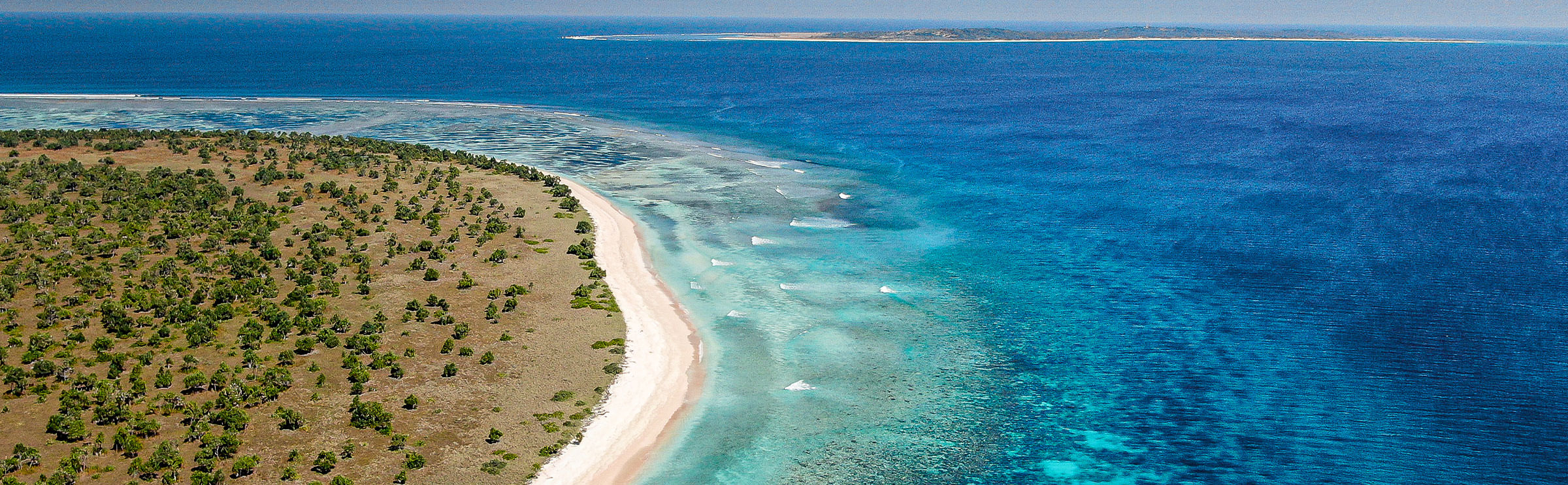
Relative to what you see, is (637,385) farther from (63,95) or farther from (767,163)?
(63,95)

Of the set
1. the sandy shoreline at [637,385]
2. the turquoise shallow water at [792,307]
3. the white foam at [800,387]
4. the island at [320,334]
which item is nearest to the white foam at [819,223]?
the turquoise shallow water at [792,307]

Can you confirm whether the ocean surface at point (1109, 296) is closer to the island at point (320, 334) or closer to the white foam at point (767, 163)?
the white foam at point (767, 163)

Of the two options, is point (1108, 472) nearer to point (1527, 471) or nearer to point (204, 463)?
point (1527, 471)

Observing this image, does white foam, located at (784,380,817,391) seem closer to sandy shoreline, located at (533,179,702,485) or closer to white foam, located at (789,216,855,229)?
sandy shoreline, located at (533,179,702,485)

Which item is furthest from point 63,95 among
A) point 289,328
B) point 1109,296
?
point 1109,296

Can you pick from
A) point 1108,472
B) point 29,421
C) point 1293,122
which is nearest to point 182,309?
point 29,421
